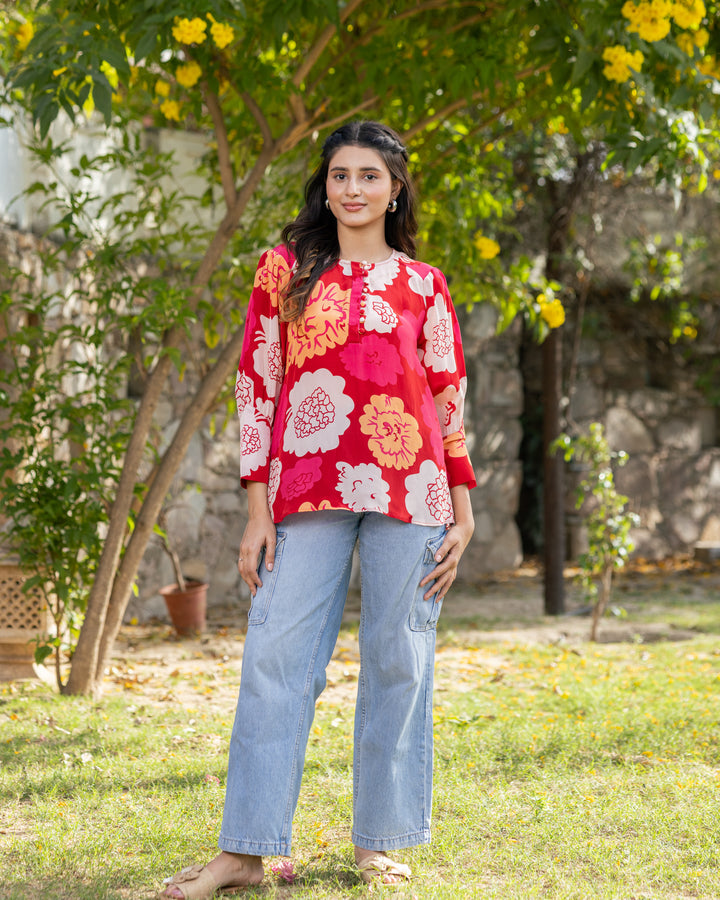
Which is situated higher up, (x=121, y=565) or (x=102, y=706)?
(x=121, y=565)

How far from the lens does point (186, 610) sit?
4.60m

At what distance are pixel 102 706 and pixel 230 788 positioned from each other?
1.57 m

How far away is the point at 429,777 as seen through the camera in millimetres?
1754

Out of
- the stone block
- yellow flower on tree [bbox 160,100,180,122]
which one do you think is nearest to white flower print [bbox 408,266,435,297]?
yellow flower on tree [bbox 160,100,180,122]

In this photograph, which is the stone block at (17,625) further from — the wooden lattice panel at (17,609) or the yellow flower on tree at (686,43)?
the yellow flower on tree at (686,43)

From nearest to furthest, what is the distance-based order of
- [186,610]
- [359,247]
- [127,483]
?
[359,247], [127,483], [186,610]

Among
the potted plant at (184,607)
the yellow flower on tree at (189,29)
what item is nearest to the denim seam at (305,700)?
the yellow flower on tree at (189,29)

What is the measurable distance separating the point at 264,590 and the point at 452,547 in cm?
37

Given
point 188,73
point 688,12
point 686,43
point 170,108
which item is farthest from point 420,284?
point 170,108

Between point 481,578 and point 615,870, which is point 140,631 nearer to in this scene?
point 481,578

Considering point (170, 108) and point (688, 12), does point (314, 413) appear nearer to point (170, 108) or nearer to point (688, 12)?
point (688, 12)

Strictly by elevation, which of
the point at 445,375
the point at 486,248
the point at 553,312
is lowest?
the point at 445,375

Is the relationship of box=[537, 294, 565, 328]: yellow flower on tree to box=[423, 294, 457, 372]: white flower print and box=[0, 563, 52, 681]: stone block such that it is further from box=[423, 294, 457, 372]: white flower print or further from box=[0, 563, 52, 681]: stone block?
box=[0, 563, 52, 681]: stone block

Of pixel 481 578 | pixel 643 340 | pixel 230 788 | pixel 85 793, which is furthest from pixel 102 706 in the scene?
pixel 643 340
